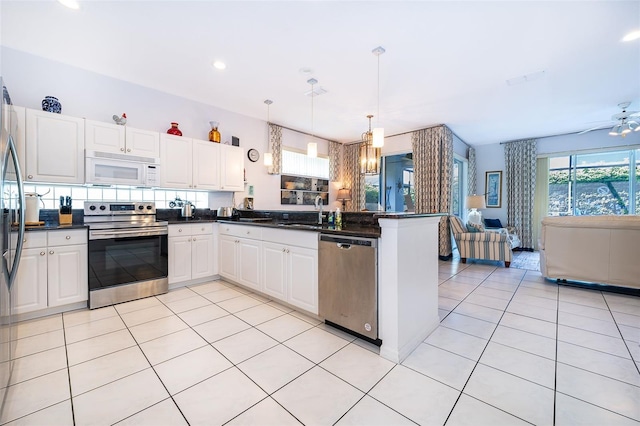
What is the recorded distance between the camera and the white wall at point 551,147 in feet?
19.2

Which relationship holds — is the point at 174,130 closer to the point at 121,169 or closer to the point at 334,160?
the point at 121,169

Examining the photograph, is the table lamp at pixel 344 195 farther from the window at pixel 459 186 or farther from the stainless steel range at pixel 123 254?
the stainless steel range at pixel 123 254

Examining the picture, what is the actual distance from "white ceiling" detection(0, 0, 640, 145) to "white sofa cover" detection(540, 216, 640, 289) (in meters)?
1.91

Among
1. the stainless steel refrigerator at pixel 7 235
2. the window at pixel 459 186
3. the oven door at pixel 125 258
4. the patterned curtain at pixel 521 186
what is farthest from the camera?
the window at pixel 459 186

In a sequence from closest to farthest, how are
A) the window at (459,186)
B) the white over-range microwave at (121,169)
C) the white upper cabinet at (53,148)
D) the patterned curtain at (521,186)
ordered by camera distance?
the white upper cabinet at (53,148) → the white over-range microwave at (121,169) → the patterned curtain at (521,186) → the window at (459,186)

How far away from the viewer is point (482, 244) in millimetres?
4945

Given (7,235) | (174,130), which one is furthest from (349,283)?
(174,130)

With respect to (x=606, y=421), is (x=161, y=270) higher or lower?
higher

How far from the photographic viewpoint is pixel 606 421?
1.36 metres

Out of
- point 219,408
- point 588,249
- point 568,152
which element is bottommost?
point 219,408

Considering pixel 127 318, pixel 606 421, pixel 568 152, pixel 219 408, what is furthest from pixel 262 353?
pixel 568 152

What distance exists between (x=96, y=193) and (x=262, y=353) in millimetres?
3082

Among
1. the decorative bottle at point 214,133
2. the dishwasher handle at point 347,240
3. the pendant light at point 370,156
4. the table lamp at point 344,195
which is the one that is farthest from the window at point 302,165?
the dishwasher handle at point 347,240

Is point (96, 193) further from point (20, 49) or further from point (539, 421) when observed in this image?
point (539, 421)
